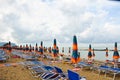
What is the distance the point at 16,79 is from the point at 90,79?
3238 mm

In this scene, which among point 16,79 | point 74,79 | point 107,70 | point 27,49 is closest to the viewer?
point 74,79

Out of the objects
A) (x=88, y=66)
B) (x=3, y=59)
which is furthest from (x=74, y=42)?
(x=3, y=59)

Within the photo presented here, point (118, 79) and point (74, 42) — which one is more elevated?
point (74, 42)

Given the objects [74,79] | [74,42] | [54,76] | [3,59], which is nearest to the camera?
[74,79]

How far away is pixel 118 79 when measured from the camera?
10.3 metres

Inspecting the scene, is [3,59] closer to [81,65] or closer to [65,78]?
[81,65]

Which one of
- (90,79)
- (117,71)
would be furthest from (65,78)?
(117,71)

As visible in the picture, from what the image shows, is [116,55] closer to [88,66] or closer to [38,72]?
[88,66]

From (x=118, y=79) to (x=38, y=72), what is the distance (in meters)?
3.60

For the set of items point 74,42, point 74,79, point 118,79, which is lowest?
point 118,79

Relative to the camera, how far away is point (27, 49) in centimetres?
2503

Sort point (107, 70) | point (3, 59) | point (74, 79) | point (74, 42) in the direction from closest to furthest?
point (74, 79), point (74, 42), point (107, 70), point (3, 59)

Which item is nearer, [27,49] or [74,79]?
[74,79]

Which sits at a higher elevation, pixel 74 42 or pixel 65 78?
pixel 74 42
